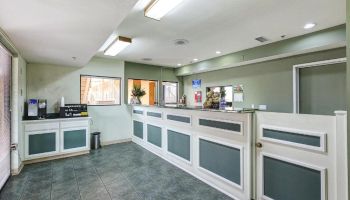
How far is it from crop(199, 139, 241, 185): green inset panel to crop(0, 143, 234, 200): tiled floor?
298mm

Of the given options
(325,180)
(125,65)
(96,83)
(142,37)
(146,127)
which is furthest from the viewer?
(125,65)

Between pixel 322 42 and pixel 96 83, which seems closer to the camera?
pixel 322 42

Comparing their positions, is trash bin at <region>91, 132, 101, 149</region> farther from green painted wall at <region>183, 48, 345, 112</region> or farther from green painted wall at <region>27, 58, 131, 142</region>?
green painted wall at <region>183, 48, 345, 112</region>

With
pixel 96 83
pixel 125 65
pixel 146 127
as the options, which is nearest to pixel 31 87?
pixel 96 83

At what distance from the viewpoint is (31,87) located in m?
4.37

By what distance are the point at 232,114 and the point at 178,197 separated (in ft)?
4.69

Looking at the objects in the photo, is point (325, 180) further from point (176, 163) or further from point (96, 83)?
point (96, 83)

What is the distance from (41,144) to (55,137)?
0.95ft

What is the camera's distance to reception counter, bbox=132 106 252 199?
91.6 inches

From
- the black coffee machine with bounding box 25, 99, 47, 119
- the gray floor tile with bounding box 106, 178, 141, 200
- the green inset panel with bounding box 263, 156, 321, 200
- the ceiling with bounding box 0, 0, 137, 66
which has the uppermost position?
the ceiling with bounding box 0, 0, 137, 66

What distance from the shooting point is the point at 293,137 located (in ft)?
6.19

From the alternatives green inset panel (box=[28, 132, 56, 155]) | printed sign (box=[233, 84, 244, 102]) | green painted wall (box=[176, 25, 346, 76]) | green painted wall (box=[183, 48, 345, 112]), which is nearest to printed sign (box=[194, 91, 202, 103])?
green painted wall (box=[183, 48, 345, 112])

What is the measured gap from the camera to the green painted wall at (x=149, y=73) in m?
5.90

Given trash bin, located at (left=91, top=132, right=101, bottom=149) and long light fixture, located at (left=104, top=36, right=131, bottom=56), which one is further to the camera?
trash bin, located at (left=91, top=132, right=101, bottom=149)
